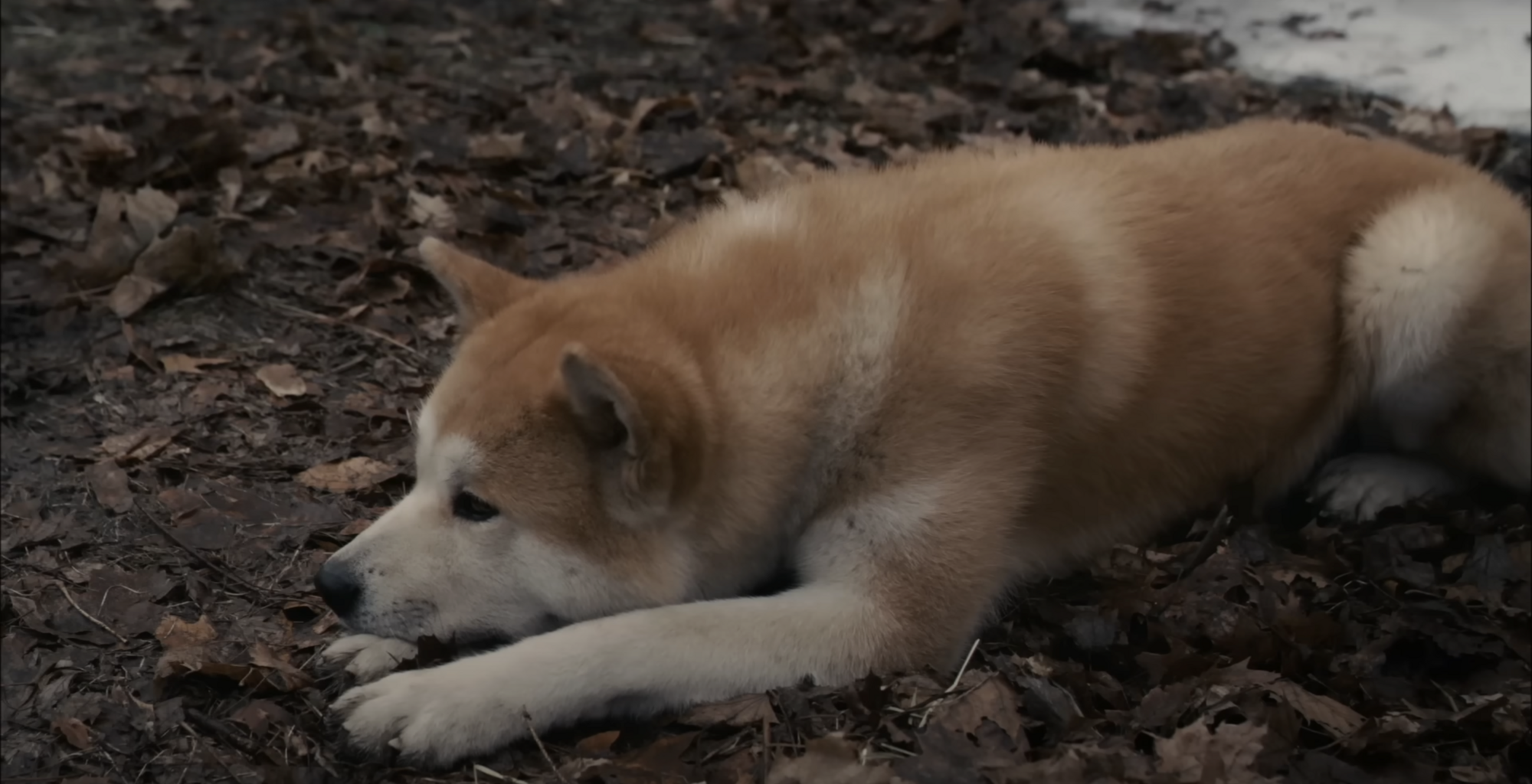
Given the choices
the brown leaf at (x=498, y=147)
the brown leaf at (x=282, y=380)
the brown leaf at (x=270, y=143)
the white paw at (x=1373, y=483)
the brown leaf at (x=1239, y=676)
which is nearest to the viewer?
the brown leaf at (x=1239, y=676)

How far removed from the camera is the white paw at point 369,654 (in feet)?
9.89

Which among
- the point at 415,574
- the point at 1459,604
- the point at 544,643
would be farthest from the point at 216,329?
the point at 1459,604

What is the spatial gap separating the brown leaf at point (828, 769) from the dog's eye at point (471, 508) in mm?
910

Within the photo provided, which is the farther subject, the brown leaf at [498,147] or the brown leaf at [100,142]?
the brown leaf at [498,147]

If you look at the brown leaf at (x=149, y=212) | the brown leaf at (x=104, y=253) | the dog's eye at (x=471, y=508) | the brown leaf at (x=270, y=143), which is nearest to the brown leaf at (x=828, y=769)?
the dog's eye at (x=471, y=508)

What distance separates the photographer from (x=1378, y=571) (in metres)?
3.63

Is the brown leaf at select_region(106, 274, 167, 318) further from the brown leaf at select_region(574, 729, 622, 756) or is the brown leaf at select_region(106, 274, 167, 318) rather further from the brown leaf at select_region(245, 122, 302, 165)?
the brown leaf at select_region(574, 729, 622, 756)

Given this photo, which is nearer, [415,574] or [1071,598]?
[415,574]

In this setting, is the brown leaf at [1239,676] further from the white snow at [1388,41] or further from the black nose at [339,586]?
the white snow at [1388,41]

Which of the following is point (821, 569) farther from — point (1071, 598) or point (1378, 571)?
point (1378, 571)

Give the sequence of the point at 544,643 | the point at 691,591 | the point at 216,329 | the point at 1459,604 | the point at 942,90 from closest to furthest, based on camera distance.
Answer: the point at 544,643 < the point at 691,591 < the point at 1459,604 < the point at 216,329 < the point at 942,90

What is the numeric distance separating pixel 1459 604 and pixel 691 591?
2124 millimetres

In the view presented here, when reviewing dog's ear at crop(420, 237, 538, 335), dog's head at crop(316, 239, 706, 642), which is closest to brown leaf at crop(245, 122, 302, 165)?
dog's ear at crop(420, 237, 538, 335)

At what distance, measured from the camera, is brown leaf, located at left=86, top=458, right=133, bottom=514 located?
143 inches
